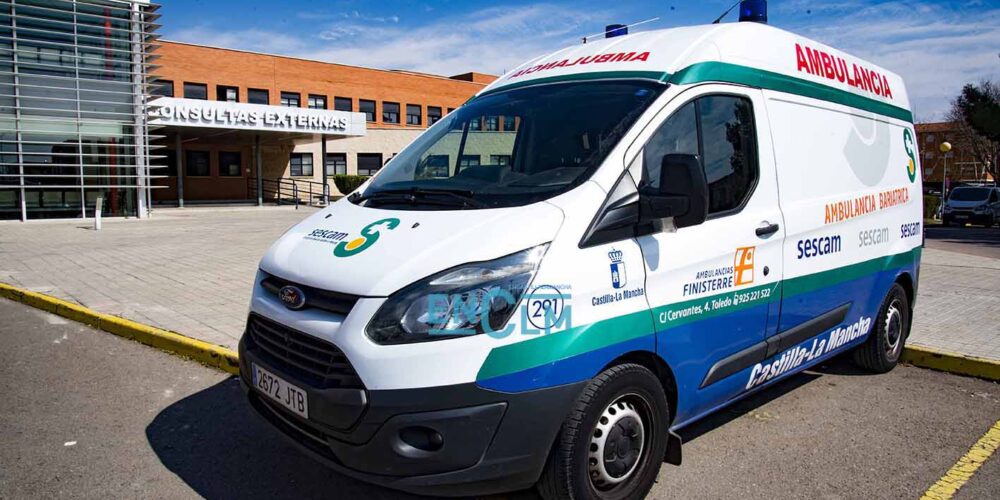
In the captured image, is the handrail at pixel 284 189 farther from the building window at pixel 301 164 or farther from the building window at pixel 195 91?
the building window at pixel 195 91

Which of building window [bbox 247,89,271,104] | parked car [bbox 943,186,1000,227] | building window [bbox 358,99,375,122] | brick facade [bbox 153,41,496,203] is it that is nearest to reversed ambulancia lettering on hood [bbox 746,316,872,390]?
parked car [bbox 943,186,1000,227]

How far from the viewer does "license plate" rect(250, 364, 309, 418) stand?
2812 millimetres

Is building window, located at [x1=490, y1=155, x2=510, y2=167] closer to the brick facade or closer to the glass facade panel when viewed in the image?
the glass facade panel

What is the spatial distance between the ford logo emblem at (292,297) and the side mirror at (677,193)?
148 cm

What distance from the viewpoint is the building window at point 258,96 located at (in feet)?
137

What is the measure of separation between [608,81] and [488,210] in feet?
3.40

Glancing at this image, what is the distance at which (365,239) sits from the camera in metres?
2.99

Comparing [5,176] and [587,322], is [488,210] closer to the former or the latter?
A: [587,322]

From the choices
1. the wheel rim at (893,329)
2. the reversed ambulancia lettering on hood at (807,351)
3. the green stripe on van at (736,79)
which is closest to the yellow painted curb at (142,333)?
the green stripe on van at (736,79)

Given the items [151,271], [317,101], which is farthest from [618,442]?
[317,101]

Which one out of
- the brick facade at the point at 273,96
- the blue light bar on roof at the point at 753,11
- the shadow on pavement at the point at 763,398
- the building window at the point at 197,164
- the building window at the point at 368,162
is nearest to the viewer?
the shadow on pavement at the point at 763,398

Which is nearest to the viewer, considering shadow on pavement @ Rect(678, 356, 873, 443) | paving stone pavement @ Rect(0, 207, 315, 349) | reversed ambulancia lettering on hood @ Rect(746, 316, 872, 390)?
reversed ambulancia lettering on hood @ Rect(746, 316, 872, 390)

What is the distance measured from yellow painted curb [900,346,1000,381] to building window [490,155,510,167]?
3.95 metres

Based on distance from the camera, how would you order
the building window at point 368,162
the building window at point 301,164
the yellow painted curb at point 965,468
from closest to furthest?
1. the yellow painted curb at point 965,468
2. the building window at point 301,164
3. the building window at point 368,162
